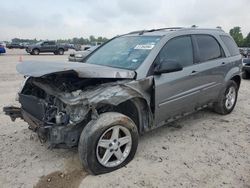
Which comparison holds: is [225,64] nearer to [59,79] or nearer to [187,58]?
[187,58]

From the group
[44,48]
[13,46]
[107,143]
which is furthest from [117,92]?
[13,46]

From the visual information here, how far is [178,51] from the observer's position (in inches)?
170

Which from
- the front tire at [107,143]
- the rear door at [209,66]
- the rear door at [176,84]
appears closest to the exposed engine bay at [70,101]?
the front tire at [107,143]

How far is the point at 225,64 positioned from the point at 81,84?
10.4 feet

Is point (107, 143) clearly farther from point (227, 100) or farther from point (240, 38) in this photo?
point (240, 38)

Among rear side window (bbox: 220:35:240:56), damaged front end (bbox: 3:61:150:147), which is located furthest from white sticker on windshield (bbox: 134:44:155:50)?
rear side window (bbox: 220:35:240:56)

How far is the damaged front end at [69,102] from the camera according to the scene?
320 centimetres

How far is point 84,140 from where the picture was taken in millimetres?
3150

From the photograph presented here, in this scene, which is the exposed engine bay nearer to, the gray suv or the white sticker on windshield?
the gray suv

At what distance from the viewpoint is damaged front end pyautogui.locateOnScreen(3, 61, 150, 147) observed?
3199 mm

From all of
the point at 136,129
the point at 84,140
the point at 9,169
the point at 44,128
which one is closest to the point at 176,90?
the point at 136,129

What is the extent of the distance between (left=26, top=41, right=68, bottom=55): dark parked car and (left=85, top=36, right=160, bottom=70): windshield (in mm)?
26651

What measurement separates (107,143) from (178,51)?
77.8 inches

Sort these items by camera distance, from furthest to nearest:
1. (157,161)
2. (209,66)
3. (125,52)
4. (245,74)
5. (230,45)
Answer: (245,74) → (230,45) → (209,66) → (125,52) → (157,161)
